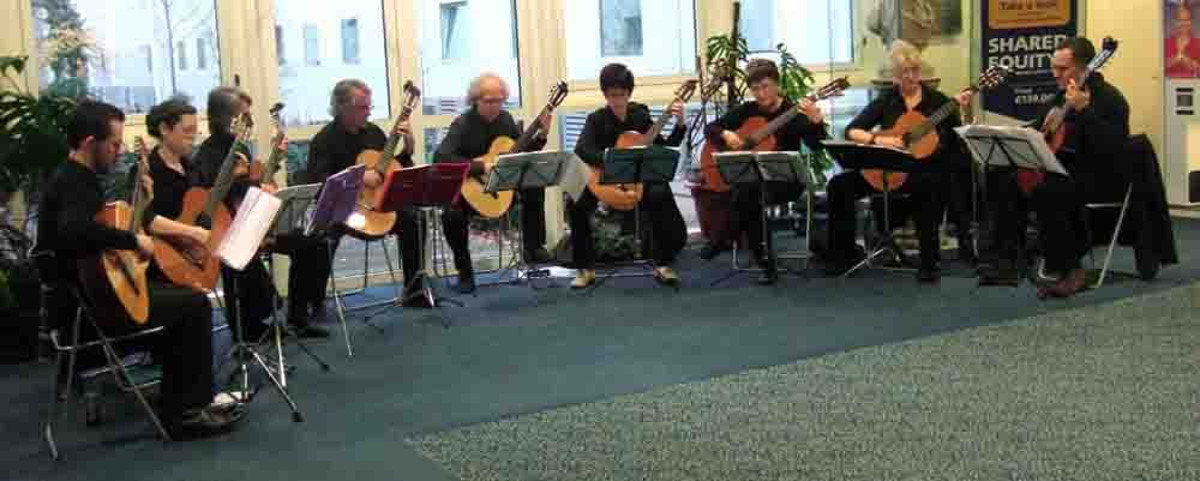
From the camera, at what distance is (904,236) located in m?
8.16

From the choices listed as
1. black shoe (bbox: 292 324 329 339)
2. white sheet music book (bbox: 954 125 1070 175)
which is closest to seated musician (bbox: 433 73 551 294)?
black shoe (bbox: 292 324 329 339)

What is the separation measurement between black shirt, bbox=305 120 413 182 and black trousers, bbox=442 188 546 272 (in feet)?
2.18

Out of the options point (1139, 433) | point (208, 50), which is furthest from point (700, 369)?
point (208, 50)

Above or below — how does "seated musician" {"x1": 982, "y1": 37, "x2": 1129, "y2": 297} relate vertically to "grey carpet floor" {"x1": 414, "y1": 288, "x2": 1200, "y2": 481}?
above

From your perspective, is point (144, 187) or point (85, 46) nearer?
point (144, 187)

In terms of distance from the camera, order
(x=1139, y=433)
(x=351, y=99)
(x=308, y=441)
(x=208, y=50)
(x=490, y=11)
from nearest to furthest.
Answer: (x=1139, y=433) < (x=308, y=441) < (x=351, y=99) < (x=208, y=50) < (x=490, y=11)

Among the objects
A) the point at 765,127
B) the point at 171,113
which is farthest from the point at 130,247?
the point at 765,127

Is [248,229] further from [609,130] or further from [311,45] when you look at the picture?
[311,45]

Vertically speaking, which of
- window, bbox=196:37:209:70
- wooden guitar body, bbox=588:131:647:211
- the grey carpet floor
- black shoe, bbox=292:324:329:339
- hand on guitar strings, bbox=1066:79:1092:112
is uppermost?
window, bbox=196:37:209:70

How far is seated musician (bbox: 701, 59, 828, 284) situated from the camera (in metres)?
7.54

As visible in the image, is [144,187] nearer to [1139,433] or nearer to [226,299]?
[226,299]

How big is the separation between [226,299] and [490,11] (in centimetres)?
341

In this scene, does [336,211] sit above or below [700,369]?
above

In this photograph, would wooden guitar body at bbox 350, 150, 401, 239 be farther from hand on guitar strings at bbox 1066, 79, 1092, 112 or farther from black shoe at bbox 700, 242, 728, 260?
hand on guitar strings at bbox 1066, 79, 1092, 112
